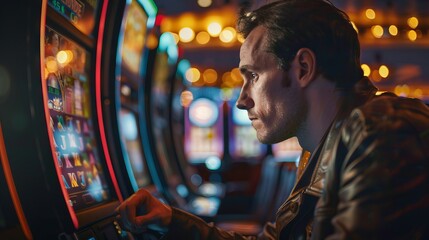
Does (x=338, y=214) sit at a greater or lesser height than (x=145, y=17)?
lesser

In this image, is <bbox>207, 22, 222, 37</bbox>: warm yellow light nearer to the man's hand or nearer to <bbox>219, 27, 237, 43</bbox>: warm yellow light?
<bbox>219, 27, 237, 43</bbox>: warm yellow light

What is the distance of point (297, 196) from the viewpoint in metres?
1.38

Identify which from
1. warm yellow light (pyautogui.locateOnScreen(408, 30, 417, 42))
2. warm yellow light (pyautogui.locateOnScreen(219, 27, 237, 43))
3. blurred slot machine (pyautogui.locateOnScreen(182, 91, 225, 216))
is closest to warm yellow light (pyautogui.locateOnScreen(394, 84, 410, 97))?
warm yellow light (pyautogui.locateOnScreen(408, 30, 417, 42))

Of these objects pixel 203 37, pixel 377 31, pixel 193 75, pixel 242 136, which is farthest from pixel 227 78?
pixel 377 31

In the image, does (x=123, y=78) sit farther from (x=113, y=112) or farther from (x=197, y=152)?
(x=197, y=152)

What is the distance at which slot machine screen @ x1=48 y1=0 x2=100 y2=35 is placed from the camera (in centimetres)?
151

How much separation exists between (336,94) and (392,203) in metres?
0.43

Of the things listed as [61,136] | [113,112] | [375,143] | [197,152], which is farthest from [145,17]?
[197,152]

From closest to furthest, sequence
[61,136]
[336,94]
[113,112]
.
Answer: [336,94], [61,136], [113,112]

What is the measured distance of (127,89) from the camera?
270 centimetres

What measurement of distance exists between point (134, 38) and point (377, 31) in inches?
277

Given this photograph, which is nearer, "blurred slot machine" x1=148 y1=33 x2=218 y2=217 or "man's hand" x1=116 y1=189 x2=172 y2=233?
"man's hand" x1=116 y1=189 x2=172 y2=233

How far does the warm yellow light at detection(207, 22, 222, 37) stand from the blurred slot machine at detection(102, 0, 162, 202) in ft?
18.7

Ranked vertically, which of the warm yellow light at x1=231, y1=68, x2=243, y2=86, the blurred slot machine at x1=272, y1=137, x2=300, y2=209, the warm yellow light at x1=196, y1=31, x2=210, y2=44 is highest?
the warm yellow light at x1=196, y1=31, x2=210, y2=44
